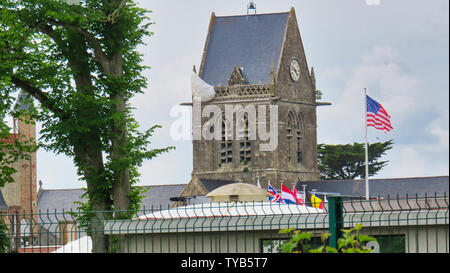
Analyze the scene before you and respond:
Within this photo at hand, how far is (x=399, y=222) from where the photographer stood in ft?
45.5

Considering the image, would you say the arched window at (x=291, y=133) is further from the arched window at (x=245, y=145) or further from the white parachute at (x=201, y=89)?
the white parachute at (x=201, y=89)

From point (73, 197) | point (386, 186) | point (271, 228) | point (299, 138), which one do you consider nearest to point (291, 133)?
point (299, 138)

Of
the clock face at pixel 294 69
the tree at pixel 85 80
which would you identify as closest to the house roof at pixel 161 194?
the clock face at pixel 294 69

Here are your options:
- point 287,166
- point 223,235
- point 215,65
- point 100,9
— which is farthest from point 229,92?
point 223,235

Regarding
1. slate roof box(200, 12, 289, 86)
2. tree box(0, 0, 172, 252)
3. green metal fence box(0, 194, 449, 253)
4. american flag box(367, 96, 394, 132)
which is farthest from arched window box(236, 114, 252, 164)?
green metal fence box(0, 194, 449, 253)

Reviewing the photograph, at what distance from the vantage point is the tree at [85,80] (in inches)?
1125

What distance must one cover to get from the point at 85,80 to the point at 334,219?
58.4 ft

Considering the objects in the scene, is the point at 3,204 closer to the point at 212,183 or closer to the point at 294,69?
the point at 212,183

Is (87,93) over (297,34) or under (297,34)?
under

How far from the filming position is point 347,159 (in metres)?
107

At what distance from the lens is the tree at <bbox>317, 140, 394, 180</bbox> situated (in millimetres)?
103875
